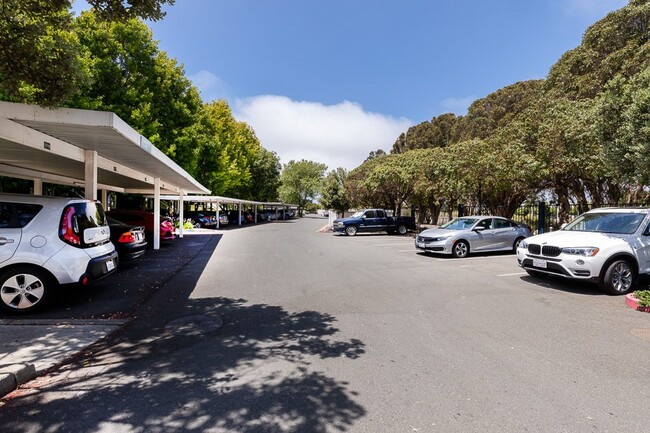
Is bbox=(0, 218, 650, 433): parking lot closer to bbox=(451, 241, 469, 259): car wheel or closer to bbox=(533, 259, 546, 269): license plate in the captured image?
bbox=(533, 259, 546, 269): license plate

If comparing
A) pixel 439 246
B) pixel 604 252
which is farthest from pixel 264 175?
pixel 604 252

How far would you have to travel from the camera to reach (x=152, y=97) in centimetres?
1998

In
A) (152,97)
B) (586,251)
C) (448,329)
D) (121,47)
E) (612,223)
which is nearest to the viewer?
(448,329)

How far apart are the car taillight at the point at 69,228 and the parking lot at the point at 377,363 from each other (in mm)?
1485

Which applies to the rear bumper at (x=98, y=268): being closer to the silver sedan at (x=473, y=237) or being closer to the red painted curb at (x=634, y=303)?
the red painted curb at (x=634, y=303)

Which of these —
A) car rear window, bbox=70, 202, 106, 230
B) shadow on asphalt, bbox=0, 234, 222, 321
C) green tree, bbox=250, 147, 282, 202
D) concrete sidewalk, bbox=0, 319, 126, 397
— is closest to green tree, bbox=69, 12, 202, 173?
shadow on asphalt, bbox=0, 234, 222, 321

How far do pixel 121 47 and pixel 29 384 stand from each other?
19976 mm

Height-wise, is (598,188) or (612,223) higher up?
(598,188)

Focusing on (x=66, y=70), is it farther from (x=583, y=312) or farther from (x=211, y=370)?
(x=583, y=312)

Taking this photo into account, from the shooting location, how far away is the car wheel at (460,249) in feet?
39.7

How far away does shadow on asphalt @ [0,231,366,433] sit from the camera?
276cm

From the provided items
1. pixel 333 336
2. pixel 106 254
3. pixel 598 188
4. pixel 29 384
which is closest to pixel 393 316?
pixel 333 336

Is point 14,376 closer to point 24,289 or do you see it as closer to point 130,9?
point 24,289

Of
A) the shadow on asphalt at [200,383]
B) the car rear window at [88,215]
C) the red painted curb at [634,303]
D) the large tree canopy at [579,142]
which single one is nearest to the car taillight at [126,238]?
the car rear window at [88,215]
